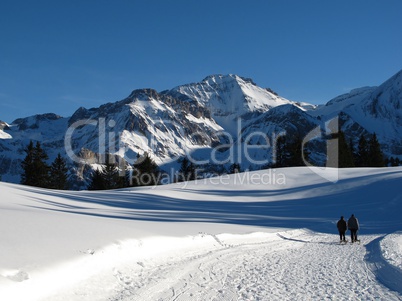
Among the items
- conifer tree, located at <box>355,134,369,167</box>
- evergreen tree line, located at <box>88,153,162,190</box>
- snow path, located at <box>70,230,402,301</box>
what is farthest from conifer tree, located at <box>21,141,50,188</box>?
conifer tree, located at <box>355,134,369,167</box>

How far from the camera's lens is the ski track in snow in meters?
8.84

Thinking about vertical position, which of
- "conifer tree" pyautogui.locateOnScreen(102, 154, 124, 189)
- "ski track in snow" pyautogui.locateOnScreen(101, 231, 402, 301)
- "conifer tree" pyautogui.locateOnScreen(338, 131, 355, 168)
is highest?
"conifer tree" pyautogui.locateOnScreen(338, 131, 355, 168)

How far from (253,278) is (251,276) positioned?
24cm

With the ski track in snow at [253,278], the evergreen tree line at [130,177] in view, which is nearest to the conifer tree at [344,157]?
the evergreen tree line at [130,177]

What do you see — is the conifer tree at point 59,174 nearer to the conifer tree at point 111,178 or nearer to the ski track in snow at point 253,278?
the conifer tree at point 111,178

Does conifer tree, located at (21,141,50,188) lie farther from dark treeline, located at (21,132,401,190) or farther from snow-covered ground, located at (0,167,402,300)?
snow-covered ground, located at (0,167,402,300)

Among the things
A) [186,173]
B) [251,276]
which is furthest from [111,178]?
[251,276]

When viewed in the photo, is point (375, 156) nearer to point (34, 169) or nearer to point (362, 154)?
point (362, 154)

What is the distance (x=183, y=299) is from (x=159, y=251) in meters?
4.58

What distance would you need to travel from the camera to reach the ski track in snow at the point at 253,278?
348 inches

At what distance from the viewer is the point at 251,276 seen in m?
10.7

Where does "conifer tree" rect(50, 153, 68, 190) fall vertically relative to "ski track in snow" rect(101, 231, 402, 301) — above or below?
above

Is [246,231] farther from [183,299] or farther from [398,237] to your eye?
[183,299]

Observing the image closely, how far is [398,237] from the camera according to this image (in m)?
18.8
